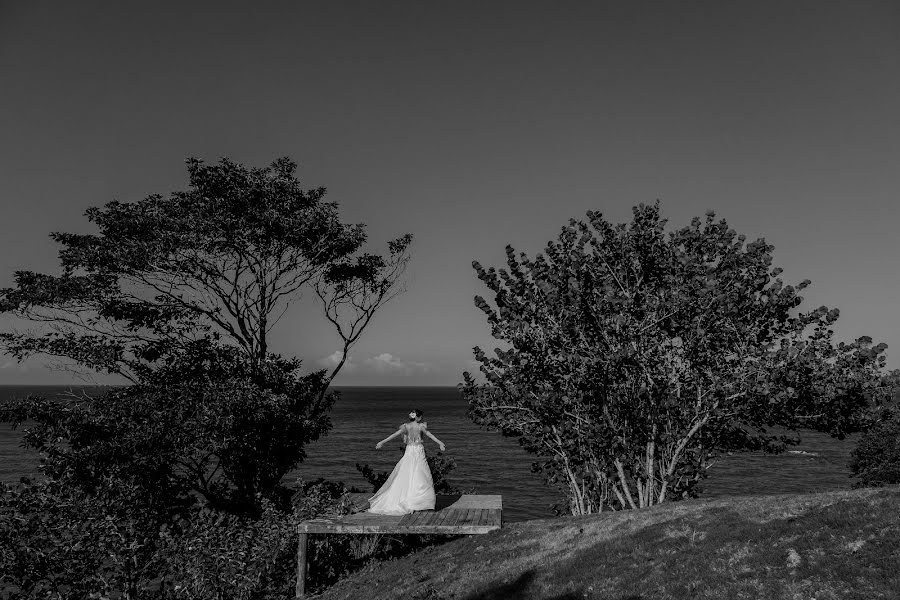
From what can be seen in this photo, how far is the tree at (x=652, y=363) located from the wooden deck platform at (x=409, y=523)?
3205 millimetres

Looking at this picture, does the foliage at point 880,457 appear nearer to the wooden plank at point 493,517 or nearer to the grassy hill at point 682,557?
the grassy hill at point 682,557

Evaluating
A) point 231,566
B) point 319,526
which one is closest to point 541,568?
point 319,526

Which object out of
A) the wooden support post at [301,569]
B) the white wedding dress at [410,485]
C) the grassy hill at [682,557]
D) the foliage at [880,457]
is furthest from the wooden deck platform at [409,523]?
the foliage at [880,457]

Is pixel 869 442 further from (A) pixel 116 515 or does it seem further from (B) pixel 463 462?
(A) pixel 116 515

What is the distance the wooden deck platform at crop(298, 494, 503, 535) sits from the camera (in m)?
13.4

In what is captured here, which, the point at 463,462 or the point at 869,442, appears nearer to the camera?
the point at 869,442

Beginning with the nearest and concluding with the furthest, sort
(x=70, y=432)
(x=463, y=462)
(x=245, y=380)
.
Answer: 1. (x=70, y=432)
2. (x=245, y=380)
3. (x=463, y=462)

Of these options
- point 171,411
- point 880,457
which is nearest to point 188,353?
point 171,411

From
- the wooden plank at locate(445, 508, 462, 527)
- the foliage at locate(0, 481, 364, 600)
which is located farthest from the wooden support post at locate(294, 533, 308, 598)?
the wooden plank at locate(445, 508, 462, 527)

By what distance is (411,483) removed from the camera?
48.7 ft

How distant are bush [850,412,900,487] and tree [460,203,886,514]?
28.0 m

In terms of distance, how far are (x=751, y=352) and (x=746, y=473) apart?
49.4 metres

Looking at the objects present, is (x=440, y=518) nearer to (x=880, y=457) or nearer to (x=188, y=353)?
(x=188, y=353)

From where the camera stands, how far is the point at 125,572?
1434 cm
